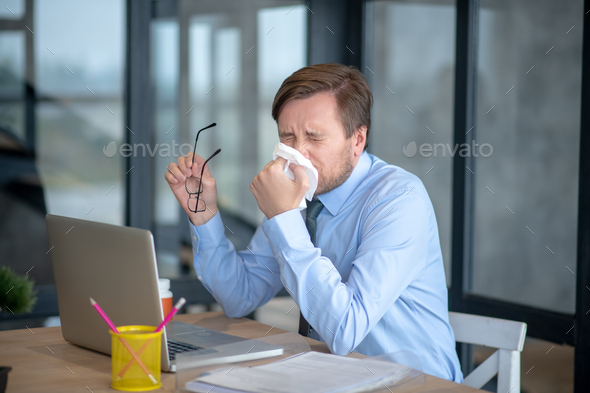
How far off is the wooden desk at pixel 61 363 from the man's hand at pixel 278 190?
0.31 m

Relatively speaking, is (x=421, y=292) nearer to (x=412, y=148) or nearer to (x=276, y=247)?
(x=276, y=247)

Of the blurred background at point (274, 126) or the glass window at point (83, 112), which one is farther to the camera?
the glass window at point (83, 112)

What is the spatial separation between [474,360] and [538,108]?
1.03m

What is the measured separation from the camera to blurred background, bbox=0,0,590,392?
7.00 feet

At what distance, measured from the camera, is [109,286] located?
112cm

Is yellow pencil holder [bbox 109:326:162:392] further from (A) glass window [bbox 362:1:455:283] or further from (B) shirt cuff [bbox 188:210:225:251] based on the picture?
(A) glass window [bbox 362:1:455:283]

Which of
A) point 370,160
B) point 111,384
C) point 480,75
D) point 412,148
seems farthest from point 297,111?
point 412,148

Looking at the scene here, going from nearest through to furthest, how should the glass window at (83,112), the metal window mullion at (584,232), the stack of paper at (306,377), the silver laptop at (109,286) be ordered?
the stack of paper at (306,377)
the silver laptop at (109,286)
the metal window mullion at (584,232)
the glass window at (83,112)

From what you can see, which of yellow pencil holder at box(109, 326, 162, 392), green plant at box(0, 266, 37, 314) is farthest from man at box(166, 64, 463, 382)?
green plant at box(0, 266, 37, 314)

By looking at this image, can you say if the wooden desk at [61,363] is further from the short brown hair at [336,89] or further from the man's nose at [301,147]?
the short brown hair at [336,89]

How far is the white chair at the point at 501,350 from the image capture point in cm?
130

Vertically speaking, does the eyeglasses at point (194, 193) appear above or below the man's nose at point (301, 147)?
below

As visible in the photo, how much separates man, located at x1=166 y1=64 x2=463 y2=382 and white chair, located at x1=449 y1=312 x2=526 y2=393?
0.08m

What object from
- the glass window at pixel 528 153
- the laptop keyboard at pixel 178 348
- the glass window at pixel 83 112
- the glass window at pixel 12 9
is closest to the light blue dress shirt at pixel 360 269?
the laptop keyboard at pixel 178 348
